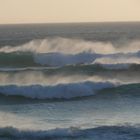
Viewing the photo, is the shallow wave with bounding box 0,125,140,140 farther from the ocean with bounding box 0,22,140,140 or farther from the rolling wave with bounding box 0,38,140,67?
the rolling wave with bounding box 0,38,140,67

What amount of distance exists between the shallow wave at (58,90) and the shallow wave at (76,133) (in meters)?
4.99

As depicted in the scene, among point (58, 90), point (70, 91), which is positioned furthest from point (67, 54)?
point (70, 91)

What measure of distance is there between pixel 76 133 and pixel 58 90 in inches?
223

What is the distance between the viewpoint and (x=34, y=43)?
92.6 feet

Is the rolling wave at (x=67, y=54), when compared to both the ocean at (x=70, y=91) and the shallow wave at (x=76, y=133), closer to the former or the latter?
the ocean at (x=70, y=91)

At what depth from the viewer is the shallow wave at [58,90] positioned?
1902 centimetres

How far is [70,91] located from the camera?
19156 millimetres

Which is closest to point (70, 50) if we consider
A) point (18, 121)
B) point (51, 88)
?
point (51, 88)

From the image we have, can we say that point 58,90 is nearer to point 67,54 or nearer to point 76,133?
point 76,133

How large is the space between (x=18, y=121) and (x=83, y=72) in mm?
6421

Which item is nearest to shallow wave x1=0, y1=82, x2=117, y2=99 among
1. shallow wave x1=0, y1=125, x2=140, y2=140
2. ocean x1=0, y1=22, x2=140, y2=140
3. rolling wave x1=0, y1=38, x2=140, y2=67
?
ocean x1=0, y1=22, x2=140, y2=140

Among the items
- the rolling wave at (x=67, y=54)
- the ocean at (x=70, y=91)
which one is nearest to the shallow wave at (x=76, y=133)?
the ocean at (x=70, y=91)

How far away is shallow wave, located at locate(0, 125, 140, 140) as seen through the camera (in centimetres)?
1337

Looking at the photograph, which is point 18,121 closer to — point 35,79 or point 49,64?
point 35,79
